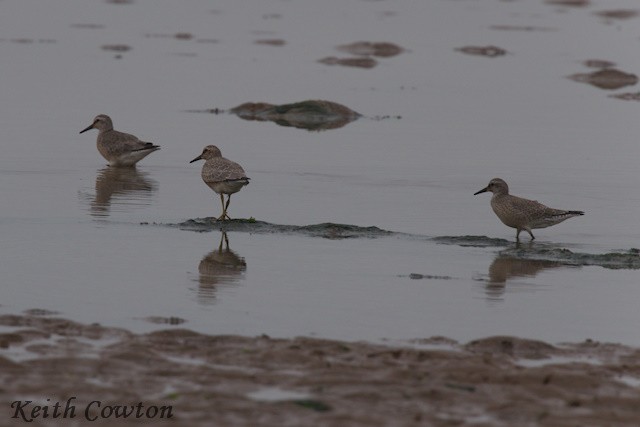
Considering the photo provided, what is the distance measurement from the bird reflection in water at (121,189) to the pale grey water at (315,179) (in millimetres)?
82

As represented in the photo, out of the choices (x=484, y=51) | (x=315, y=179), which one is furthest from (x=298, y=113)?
(x=484, y=51)

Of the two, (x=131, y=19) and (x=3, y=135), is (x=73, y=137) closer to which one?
(x=3, y=135)

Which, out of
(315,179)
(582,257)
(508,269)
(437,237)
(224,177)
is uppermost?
(315,179)

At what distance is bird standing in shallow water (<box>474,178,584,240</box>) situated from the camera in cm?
1816

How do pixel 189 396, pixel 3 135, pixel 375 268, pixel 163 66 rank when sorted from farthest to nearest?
pixel 163 66, pixel 3 135, pixel 375 268, pixel 189 396

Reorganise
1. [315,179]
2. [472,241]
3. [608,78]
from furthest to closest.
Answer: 1. [608,78]
2. [315,179]
3. [472,241]

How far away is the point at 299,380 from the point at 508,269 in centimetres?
611

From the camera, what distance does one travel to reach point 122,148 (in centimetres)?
2347

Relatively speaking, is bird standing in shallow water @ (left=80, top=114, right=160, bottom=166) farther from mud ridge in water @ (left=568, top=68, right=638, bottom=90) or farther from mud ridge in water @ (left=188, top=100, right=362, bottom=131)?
mud ridge in water @ (left=568, top=68, right=638, bottom=90)

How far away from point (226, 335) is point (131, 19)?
133ft

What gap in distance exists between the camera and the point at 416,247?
1711 centimetres

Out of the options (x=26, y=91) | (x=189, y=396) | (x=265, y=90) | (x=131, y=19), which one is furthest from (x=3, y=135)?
(x=131, y=19)

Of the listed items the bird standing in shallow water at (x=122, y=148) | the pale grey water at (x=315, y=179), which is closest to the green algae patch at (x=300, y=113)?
the pale grey water at (x=315, y=179)

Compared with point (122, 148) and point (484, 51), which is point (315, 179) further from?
point (484, 51)
